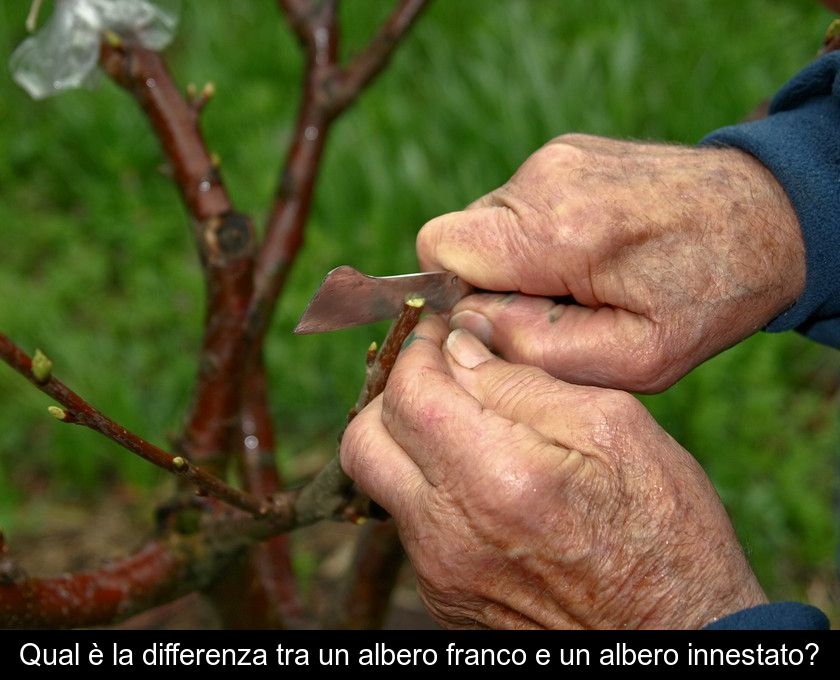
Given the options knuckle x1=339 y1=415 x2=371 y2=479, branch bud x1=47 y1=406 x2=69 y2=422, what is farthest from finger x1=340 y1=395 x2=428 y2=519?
branch bud x1=47 y1=406 x2=69 y2=422

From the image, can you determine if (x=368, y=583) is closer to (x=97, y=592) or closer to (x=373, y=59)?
(x=97, y=592)

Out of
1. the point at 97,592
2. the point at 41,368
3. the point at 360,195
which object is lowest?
the point at 360,195

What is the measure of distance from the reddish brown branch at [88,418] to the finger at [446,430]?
0.26 metres

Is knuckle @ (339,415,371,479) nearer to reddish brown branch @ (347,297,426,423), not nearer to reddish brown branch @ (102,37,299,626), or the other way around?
reddish brown branch @ (347,297,426,423)

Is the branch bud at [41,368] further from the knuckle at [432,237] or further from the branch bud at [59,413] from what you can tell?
the knuckle at [432,237]

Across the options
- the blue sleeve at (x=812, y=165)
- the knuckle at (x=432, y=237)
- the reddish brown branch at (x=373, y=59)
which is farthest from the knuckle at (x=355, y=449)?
the reddish brown branch at (x=373, y=59)

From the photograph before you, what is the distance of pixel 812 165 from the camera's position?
4.64 feet

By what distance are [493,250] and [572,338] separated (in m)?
0.17

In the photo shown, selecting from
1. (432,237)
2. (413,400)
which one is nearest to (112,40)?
(432,237)
